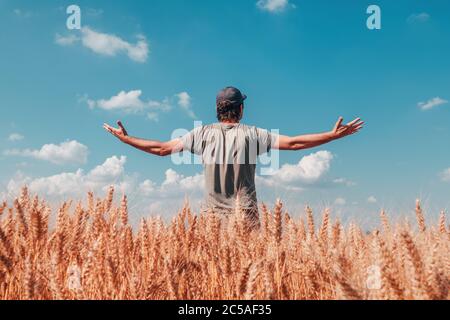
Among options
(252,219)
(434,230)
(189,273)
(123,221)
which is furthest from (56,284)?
(434,230)

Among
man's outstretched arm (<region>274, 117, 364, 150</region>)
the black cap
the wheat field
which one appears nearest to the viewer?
the wheat field

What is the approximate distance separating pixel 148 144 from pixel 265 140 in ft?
4.39

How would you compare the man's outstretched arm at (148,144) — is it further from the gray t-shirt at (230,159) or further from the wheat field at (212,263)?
the wheat field at (212,263)

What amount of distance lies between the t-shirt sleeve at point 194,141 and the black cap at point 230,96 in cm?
41

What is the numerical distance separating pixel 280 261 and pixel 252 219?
5.08 feet

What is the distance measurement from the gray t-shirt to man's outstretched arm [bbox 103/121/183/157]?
271 millimetres

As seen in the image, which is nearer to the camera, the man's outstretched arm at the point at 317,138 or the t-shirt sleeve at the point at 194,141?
the man's outstretched arm at the point at 317,138

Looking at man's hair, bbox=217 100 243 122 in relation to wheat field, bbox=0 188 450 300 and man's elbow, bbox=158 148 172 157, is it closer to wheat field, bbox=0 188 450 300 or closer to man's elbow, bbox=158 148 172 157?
man's elbow, bbox=158 148 172 157

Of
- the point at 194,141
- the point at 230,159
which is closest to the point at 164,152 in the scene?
the point at 194,141

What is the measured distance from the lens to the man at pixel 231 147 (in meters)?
4.79

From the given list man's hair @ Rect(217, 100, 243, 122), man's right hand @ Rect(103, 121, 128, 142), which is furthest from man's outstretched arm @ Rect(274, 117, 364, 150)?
man's right hand @ Rect(103, 121, 128, 142)

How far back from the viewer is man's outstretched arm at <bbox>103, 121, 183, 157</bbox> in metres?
5.06

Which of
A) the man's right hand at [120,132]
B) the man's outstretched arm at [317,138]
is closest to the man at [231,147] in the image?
the man's outstretched arm at [317,138]
